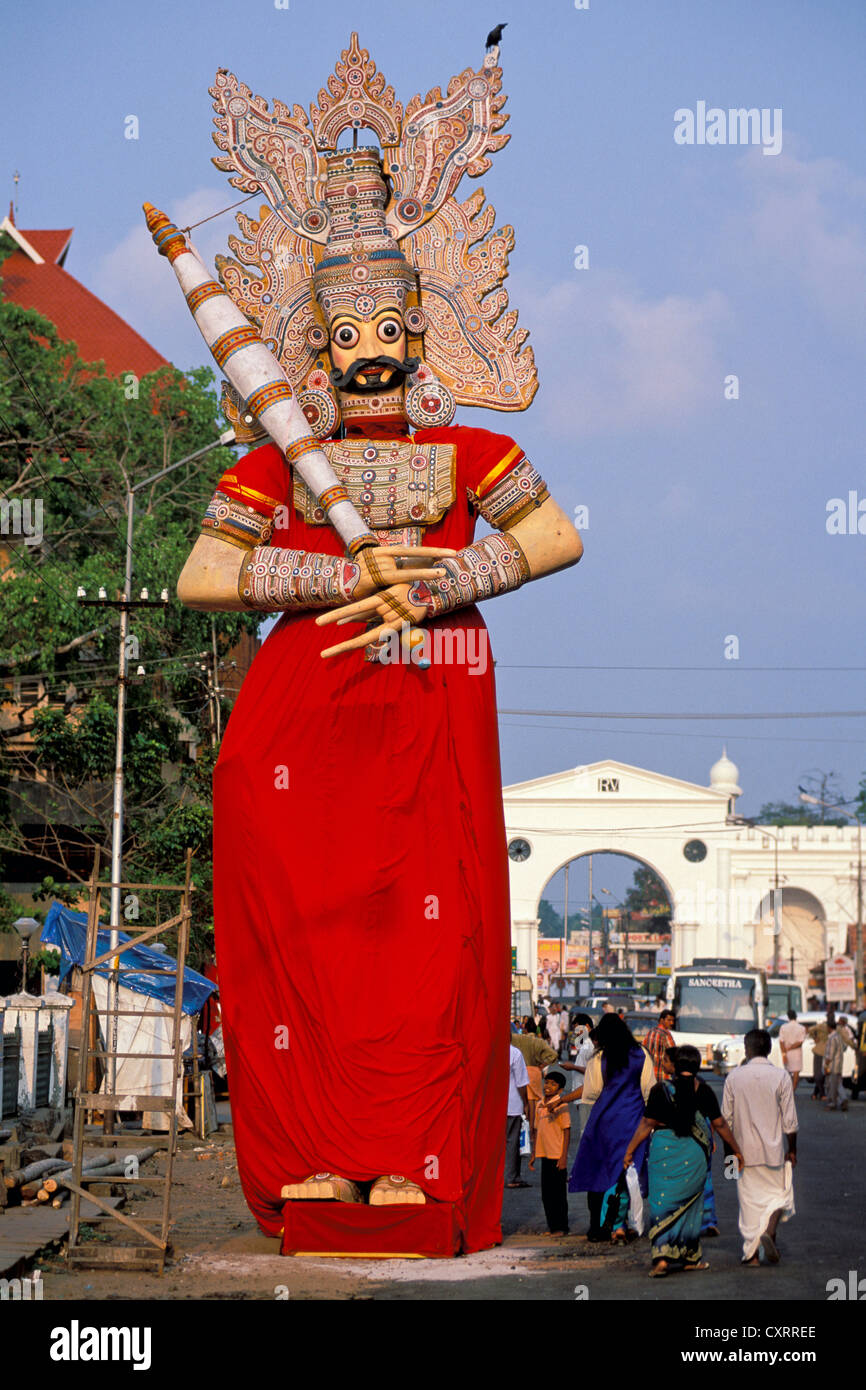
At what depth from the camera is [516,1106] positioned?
1456 cm

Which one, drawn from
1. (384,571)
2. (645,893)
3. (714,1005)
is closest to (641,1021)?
(714,1005)

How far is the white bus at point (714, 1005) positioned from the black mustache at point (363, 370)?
2450 centimetres

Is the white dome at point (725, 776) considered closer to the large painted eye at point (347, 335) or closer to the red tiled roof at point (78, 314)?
the red tiled roof at point (78, 314)

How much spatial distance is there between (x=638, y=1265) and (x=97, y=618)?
770 inches

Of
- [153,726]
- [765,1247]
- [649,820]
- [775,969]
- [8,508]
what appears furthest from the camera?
[649,820]

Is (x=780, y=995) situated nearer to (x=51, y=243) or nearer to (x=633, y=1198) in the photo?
(x=51, y=243)

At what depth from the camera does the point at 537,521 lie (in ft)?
34.9

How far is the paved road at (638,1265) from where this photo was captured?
9.26 m

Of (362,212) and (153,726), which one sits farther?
(153,726)

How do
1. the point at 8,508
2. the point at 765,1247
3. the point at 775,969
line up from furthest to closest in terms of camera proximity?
the point at 775,969
the point at 8,508
the point at 765,1247

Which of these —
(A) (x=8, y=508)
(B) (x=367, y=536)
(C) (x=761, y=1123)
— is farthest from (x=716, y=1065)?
(B) (x=367, y=536)

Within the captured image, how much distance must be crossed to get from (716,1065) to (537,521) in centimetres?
2335

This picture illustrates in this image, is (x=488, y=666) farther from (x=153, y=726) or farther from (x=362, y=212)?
(x=153, y=726)

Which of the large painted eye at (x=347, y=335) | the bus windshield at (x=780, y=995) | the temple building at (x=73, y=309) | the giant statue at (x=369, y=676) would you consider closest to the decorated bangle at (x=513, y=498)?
the giant statue at (x=369, y=676)
